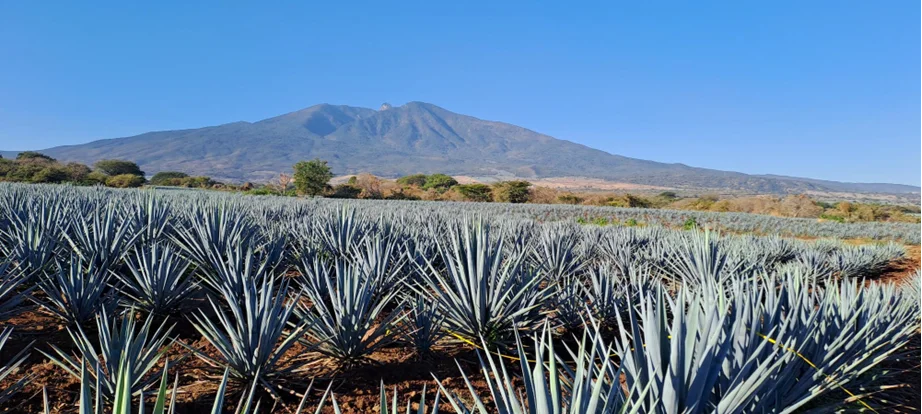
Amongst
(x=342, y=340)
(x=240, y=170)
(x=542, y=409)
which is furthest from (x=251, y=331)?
(x=240, y=170)

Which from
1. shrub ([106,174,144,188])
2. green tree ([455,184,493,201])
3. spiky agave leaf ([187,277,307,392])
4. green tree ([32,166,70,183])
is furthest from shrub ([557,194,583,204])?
spiky agave leaf ([187,277,307,392])

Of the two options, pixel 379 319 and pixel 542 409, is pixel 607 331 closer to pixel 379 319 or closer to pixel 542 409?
pixel 379 319

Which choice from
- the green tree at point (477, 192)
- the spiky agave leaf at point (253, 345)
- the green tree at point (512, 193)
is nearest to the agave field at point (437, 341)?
the spiky agave leaf at point (253, 345)

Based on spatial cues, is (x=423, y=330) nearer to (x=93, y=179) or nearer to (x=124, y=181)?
(x=124, y=181)

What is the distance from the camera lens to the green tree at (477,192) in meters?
45.5

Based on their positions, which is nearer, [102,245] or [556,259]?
[102,245]

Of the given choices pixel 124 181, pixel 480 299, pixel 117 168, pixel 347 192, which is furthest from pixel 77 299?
pixel 117 168

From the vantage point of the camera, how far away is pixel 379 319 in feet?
11.8

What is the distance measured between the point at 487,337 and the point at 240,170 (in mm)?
188136

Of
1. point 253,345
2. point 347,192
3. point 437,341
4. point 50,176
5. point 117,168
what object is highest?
point 117,168

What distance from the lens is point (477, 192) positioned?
4716 cm

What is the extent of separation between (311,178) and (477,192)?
16.2 m

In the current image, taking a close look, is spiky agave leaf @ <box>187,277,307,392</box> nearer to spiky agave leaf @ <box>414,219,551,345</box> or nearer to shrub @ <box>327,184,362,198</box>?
spiky agave leaf @ <box>414,219,551,345</box>

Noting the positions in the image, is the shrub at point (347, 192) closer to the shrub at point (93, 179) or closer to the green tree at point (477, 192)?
the green tree at point (477, 192)
